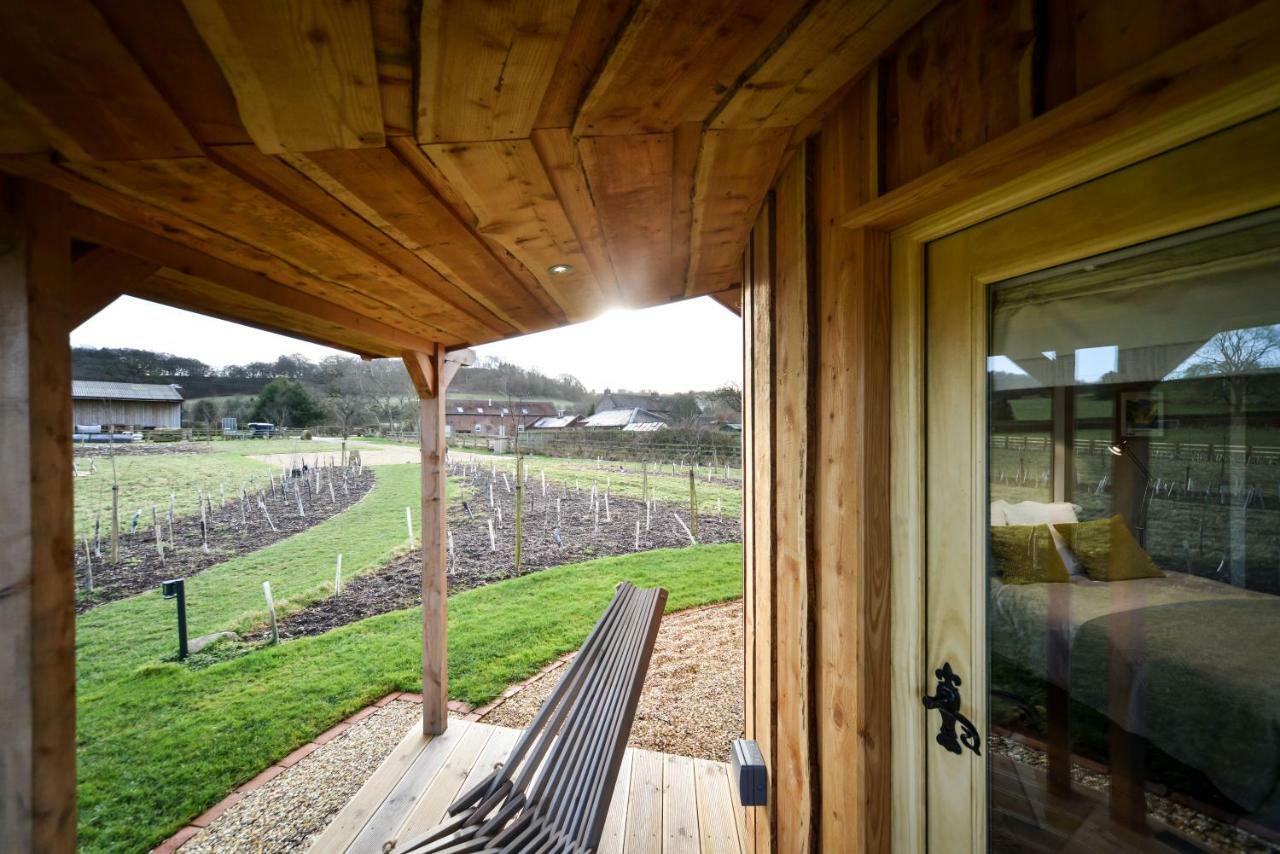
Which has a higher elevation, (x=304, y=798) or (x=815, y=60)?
(x=815, y=60)

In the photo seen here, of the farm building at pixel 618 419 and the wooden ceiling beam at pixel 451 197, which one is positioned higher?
the wooden ceiling beam at pixel 451 197

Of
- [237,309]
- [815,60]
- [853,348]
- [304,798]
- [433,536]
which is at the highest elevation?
[815,60]

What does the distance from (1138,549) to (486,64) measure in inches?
51.6

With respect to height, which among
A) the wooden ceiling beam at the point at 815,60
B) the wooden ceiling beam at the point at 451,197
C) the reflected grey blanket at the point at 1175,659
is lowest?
the reflected grey blanket at the point at 1175,659

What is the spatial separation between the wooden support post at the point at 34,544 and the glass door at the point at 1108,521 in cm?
185

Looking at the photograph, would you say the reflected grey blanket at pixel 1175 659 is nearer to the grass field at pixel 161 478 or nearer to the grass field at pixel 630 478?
the grass field at pixel 630 478

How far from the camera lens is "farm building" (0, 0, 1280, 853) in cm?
63

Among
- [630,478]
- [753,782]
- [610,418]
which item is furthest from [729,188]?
[610,418]

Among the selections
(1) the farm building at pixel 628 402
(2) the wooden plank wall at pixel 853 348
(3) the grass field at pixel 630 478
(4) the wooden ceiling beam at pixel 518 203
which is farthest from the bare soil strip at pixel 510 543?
(1) the farm building at pixel 628 402

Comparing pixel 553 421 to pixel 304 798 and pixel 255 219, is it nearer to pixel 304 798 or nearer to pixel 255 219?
pixel 304 798

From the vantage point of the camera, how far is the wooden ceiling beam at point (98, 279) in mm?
1224

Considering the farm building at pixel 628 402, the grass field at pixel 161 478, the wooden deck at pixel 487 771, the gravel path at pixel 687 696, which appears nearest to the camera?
the wooden deck at pixel 487 771

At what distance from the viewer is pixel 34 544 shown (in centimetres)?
100

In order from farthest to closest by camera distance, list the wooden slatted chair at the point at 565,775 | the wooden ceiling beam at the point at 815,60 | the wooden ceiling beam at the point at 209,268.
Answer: the wooden slatted chair at the point at 565,775
the wooden ceiling beam at the point at 209,268
the wooden ceiling beam at the point at 815,60
